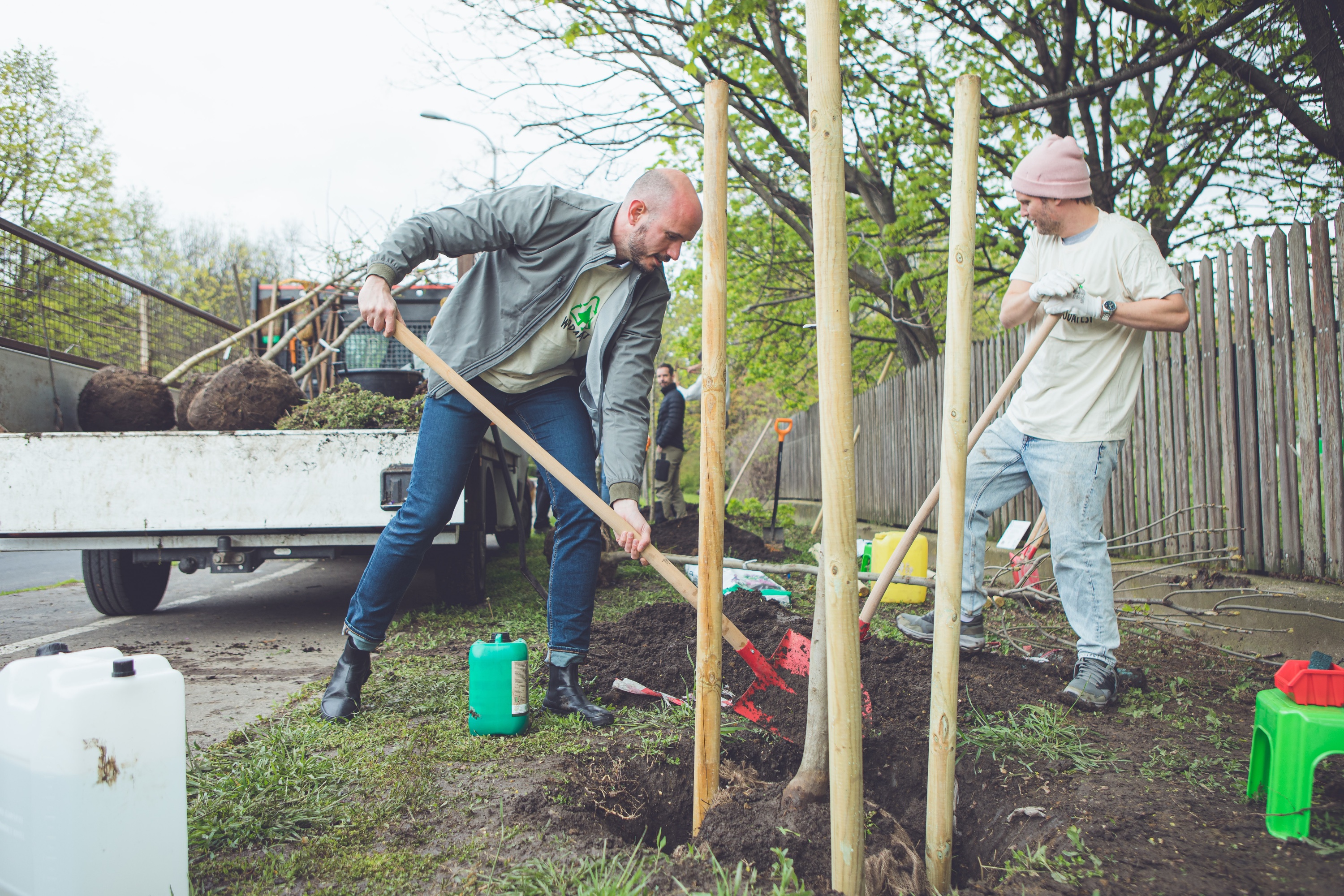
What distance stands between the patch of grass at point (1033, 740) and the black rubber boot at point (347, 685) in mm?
1914

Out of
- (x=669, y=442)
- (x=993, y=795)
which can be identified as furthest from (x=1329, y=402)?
(x=669, y=442)

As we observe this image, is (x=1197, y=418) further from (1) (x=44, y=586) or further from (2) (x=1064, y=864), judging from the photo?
(1) (x=44, y=586)

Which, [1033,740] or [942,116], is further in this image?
[942,116]

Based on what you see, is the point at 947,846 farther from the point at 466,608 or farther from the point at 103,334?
the point at 103,334

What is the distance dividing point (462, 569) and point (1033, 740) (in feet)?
10.8

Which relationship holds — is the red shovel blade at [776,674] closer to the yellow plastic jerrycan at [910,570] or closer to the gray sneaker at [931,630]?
the gray sneaker at [931,630]

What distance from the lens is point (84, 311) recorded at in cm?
571

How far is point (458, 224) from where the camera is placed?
2.59 meters

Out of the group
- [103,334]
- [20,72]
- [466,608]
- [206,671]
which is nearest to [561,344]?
[206,671]

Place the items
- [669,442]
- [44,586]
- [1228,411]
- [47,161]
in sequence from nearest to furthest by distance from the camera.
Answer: [1228,411] → [44,586] → [669,442] → [47,161]

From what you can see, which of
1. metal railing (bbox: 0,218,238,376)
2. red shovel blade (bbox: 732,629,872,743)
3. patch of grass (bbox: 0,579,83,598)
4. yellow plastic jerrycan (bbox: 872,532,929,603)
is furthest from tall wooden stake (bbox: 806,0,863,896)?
patch of grass (bbox: 0,579,83,598)

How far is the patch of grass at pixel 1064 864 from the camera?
1.54m

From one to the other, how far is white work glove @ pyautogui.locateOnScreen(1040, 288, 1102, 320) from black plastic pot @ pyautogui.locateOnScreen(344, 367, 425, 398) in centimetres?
395

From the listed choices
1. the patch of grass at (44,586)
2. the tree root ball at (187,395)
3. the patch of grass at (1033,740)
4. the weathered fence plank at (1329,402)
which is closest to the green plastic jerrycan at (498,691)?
the patch of grass at (1033,740)
